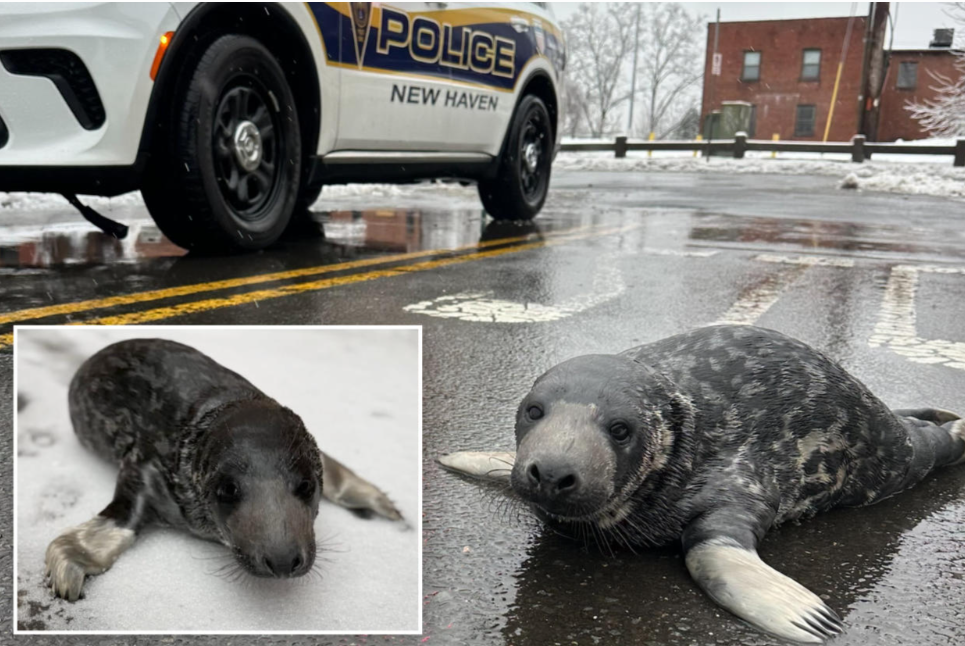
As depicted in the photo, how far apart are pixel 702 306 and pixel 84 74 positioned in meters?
2.99

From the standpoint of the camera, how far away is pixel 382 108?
19.5 feet

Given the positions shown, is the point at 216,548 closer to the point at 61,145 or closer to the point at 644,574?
the point at 644,574

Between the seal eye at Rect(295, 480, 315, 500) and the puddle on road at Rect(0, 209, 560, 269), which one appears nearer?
the seal eye at Rect(295, 480, 315, 500)

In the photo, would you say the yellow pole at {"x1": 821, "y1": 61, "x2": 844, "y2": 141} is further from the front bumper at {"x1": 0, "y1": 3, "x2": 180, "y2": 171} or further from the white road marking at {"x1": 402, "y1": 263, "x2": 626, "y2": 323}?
the front bumper at {"x1": 0, "y1": 3, "x2": 180, "y2": 171}

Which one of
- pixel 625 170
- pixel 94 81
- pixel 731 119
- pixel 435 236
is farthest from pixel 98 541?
pixel 731 119

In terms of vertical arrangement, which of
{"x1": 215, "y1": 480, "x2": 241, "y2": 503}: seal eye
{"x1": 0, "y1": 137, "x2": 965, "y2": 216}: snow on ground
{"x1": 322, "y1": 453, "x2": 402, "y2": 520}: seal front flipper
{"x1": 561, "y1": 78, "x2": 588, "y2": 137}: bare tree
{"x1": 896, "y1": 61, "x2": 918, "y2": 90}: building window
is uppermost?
{"x1": 896, "y1": 61, "x2": 918, "y2": 90}: building window

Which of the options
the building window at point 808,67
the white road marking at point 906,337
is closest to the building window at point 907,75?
the building window at point 808,67

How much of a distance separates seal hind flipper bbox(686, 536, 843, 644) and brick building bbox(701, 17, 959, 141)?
139ft

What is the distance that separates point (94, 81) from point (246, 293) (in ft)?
3.69

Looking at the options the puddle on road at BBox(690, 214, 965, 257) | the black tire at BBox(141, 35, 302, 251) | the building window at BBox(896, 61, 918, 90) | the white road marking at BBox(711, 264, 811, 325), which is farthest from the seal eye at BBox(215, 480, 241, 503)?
the building window at BBox(896, 61, 918, 90)

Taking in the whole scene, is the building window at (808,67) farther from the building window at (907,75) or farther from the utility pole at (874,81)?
the building window at (907,75)

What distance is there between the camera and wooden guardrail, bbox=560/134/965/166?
27375 mm

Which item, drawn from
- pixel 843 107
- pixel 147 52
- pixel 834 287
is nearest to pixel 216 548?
pixel 147 52

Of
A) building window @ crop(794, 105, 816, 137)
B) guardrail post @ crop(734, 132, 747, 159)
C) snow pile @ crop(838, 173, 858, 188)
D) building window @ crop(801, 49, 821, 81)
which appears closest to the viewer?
snow pile @ crop(838, 173, 858, 188)
